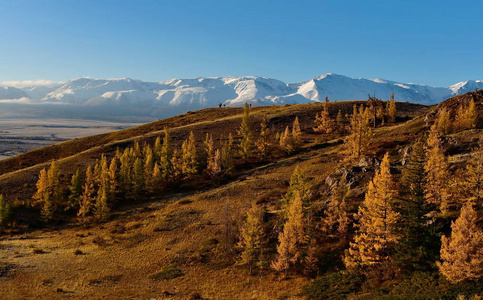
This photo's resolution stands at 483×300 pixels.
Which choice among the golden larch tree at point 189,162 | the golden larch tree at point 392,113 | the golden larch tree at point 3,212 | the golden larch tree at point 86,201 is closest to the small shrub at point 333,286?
the golden larch tree at point 189,162

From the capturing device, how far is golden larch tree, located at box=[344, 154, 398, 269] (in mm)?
31672

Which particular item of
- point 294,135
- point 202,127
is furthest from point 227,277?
point 202,127

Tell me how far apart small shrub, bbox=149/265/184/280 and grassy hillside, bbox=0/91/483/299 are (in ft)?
0.52

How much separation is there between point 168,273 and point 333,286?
24.2 metres

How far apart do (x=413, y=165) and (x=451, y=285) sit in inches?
573

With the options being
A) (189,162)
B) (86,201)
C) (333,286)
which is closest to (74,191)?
(86,201)

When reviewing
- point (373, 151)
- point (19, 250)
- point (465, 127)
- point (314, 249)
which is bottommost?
point (19, 250)

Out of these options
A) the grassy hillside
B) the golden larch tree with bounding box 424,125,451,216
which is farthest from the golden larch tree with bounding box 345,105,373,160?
the golden larch tree with bounding box 424,125,451,216

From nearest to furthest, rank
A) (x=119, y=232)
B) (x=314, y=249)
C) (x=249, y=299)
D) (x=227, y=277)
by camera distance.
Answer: (x=249, y=299) → (x=314, y=249) → (x=227, y=277) → (x=119, y=232)

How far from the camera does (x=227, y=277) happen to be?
4044 centimetres

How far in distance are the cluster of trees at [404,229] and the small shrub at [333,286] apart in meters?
1.73

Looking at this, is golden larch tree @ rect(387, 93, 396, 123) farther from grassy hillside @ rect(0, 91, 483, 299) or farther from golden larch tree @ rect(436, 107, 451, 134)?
golden larch tree @ rect(436, 107, 451, 134)

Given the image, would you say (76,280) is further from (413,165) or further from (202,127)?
(202,127)

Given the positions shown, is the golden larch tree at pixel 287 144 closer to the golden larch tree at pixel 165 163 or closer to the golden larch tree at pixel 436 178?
the golden larch tree at pixel 165 163
